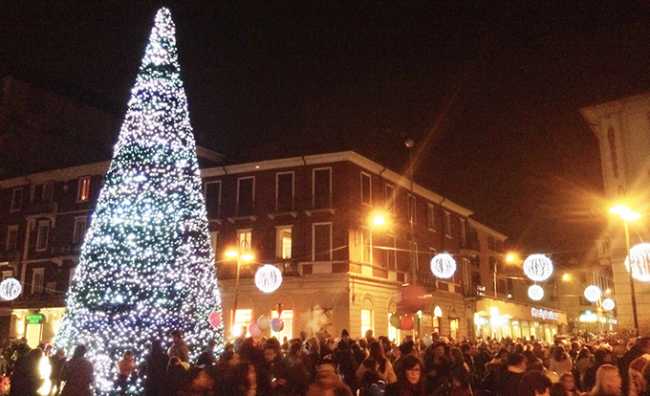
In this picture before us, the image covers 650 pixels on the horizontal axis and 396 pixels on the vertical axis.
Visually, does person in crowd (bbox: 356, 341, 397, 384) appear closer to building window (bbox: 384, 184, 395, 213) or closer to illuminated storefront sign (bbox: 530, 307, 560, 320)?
building window (bbox: 384, 184, 395, 213)

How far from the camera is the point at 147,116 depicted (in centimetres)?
1507

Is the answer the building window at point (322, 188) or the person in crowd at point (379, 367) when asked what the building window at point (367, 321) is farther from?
the person in crowd at point (379, 367)

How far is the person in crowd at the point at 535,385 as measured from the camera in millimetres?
5695

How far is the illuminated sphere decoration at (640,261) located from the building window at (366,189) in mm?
22184

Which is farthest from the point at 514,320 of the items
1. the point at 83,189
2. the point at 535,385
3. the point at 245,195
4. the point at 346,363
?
the point at 535,385

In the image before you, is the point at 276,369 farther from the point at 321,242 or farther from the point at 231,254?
the point at 231,254

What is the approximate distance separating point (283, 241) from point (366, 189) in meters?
6.01

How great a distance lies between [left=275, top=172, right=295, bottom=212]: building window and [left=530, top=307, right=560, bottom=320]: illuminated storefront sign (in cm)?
3747

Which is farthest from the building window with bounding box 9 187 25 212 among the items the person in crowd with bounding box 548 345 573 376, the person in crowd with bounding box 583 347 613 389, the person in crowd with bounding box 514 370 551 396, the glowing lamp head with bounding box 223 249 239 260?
the person in crowd with bounding box 514 370 551 396

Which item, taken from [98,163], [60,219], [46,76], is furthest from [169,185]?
[46,76]

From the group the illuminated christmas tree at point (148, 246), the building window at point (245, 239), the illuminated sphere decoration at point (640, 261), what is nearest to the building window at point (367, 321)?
the building window at point (245, 239)

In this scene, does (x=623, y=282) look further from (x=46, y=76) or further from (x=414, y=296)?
(x=46, y=76)

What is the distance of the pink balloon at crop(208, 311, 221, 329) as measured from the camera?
1506 cm

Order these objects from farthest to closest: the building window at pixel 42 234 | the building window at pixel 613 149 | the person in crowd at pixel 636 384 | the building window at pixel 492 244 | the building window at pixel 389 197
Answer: the building window at pixel 492 244 < the building window at pixel 42 234 < the building window at pixel 389 197 < the building window at pixel 613 149 < the person in crowd at pixel 636 384
